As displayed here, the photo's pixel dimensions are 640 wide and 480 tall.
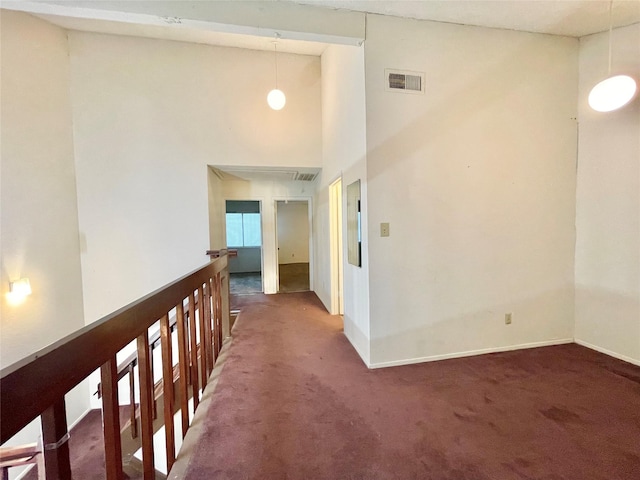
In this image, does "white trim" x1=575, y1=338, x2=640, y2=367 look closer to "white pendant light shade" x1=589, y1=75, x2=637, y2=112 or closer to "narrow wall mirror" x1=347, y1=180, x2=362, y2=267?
"white pendant light shade" x1=589, y1=75, x2=637, y2=112

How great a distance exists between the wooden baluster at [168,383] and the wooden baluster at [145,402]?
7.1 inches

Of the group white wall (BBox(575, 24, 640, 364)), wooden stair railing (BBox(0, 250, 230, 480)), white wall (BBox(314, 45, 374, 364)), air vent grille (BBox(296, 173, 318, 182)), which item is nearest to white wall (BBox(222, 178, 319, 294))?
air vent grille (BBox(296, 173, 318, 182))

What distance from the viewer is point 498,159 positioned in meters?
2.80

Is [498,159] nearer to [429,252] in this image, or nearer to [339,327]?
[429,252]

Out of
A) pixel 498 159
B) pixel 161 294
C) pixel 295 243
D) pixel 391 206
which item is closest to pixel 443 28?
pixel 498 159

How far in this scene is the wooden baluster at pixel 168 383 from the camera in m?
1.49

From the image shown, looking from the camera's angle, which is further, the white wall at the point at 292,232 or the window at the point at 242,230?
the white wall at the point at 292,232

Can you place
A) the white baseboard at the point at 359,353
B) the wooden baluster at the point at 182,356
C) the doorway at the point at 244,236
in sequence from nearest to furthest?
the wooden baluster at the point at 182,356 → the white baseboard at the point at 359,353 → the doorway at the point at 244,236

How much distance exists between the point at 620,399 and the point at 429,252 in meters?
1.73

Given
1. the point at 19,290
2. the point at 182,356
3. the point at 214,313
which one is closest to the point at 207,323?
the point at 214,313

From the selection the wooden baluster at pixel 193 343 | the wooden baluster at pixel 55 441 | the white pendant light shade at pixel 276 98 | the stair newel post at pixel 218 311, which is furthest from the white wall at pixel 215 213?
the wooden baluster at pixel 55 441

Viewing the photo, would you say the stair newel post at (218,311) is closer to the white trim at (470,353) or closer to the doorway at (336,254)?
the white trim at (470,353)

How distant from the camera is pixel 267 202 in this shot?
5758 mm

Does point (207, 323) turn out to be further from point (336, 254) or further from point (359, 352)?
point (336, 254)
